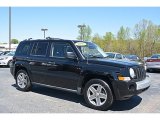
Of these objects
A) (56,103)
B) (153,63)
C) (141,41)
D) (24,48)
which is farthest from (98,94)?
→ (141,41)

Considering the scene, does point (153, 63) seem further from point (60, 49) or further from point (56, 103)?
point (56, 103)

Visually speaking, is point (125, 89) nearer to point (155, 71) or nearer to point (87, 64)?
point (87, 64)

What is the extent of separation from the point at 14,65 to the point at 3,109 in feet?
9.69

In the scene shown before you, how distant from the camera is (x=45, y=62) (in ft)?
25.8

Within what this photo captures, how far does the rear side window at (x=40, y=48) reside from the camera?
318 inches

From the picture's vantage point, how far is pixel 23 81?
890cm

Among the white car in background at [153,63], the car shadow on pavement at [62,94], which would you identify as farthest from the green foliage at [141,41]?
the car shadow on pavement at [62,94]

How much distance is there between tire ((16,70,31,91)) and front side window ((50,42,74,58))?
4.92 ft

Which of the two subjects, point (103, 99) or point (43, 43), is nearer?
point (103, 99)

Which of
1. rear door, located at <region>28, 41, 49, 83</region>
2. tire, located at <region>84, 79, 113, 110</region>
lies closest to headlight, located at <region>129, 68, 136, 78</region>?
tire, located at <region>84, 79, 113, 110</region>

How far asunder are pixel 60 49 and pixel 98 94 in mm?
1856

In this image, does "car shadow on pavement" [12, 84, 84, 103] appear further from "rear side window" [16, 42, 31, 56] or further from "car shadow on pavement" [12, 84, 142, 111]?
"rear side window" [16, 42, 31, 56]

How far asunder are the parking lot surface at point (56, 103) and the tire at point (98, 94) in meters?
0.16
